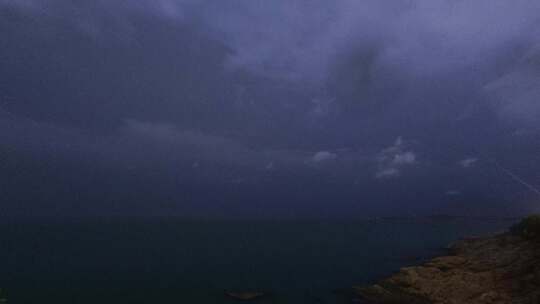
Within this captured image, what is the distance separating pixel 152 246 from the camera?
138 m

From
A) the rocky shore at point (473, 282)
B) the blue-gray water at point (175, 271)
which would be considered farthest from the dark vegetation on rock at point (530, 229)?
the blue-gray water at point (175, 271)

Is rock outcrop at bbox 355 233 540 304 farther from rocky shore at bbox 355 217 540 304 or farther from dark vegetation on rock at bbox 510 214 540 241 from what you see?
dark vegetation on rock at bbox 510 214 540 241

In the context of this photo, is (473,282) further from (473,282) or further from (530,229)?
(530,229)

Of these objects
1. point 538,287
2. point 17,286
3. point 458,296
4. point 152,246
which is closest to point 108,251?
point 152,246

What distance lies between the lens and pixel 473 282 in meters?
63.0

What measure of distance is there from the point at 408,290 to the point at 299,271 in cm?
3349

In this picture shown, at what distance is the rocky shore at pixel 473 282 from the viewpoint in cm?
5419

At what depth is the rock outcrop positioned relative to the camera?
5411 centimetres

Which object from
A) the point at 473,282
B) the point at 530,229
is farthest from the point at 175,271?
the point at 530,229

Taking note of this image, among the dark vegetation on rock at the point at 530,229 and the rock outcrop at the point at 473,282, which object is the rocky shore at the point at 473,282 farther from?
the dark vegetation on rock at the point at 530,229

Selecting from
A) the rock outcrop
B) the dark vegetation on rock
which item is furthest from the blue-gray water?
the dark vegetation on rock

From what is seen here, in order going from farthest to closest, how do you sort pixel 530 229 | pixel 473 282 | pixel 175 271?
pixel 530 229
pixel 175 271
pixel 473 282

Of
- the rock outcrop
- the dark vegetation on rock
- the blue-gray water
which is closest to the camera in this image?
the rock outcrop

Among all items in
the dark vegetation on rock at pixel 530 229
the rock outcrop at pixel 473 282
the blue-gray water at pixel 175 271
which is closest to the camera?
the rock outcrop at pixel 473 282
